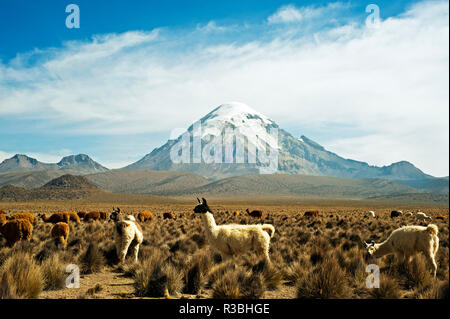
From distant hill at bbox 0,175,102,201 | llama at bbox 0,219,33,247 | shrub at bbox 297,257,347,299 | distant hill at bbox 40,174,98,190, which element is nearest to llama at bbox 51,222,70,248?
llama at bbox 0,219,33,247

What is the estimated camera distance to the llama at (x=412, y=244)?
26.6 ft

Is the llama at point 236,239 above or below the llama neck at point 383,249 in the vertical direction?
above

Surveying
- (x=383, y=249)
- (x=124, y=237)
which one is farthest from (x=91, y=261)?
(x=383, y=249)

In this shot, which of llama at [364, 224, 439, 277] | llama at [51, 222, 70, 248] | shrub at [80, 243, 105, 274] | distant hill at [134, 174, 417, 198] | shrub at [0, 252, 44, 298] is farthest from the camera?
distant hill at [134, 174, 417, 198]

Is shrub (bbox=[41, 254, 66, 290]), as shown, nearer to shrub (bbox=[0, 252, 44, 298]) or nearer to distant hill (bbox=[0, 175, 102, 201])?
shrub (bbox=[0, 252, 44, 298])

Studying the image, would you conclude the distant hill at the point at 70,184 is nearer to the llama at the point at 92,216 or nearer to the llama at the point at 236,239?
the llama at the point at 92,216

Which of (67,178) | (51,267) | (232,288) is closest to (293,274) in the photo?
(232,288)

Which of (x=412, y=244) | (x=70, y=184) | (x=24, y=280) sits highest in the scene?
(x=70, y=184)

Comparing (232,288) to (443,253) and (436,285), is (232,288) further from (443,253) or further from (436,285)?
(443,253)

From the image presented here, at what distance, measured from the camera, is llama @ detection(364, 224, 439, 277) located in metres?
8.09

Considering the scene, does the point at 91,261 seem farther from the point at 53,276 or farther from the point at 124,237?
the point at 53,276

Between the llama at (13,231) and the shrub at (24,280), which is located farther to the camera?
the llama at (13,231)

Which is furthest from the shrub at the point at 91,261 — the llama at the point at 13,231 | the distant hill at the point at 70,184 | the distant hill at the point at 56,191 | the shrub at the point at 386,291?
the distant hill at the point at 70,184

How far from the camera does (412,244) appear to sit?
846 centimetres
